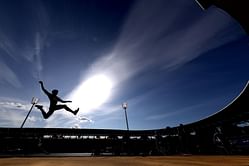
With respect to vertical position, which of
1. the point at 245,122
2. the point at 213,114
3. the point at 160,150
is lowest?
the point at 160,150

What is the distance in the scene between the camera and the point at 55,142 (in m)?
42.9

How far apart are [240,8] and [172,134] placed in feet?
159

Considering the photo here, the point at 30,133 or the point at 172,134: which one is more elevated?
the point at 30,133

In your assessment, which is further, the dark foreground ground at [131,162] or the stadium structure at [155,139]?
the stadium structure at [155,139]

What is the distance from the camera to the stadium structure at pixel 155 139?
24.5 meters

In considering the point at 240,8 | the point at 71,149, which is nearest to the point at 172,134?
the point at 71,149

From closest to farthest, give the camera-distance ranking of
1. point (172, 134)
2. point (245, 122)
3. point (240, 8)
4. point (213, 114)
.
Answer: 1. point (240, 8)
2. point (245, 122)
3. point (213, 114)
4. point (172, 134)

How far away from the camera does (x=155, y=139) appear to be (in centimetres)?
3531

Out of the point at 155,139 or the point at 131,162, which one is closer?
the point at 131,162

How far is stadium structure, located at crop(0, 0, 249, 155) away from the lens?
2452 centimetres

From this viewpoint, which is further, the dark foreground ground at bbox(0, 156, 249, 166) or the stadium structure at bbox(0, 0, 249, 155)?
the stadium structure at bbox(0, 0, 249, 155)

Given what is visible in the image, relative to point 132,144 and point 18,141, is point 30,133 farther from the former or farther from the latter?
point 132,144

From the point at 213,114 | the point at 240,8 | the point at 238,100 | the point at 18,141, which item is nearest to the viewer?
the point at 240,8

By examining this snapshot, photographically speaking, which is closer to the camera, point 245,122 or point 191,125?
point 245,122
